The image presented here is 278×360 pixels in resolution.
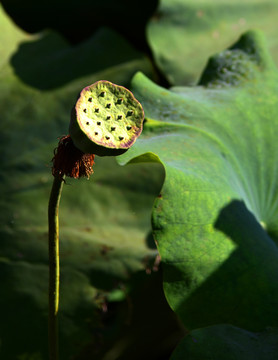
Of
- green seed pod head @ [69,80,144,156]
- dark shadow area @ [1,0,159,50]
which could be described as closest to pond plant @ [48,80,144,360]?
green seed pod head @ [69,80,144,156]

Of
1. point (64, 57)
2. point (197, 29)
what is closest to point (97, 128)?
point (64, 57)

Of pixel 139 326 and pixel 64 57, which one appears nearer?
pixel 139 326

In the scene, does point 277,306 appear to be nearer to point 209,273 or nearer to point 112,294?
point 209,273

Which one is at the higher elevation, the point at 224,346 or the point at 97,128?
the point at 97,128

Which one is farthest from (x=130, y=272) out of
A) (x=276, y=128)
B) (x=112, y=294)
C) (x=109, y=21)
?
(x=109, y=21)

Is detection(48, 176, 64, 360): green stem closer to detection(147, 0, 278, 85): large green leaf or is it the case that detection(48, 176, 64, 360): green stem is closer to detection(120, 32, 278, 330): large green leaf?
detection(120, 32, 278, 330): large green leaf

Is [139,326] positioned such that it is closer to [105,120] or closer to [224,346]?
[224,346]

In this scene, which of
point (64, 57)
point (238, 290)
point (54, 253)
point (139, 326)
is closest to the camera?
point (54, 253)
